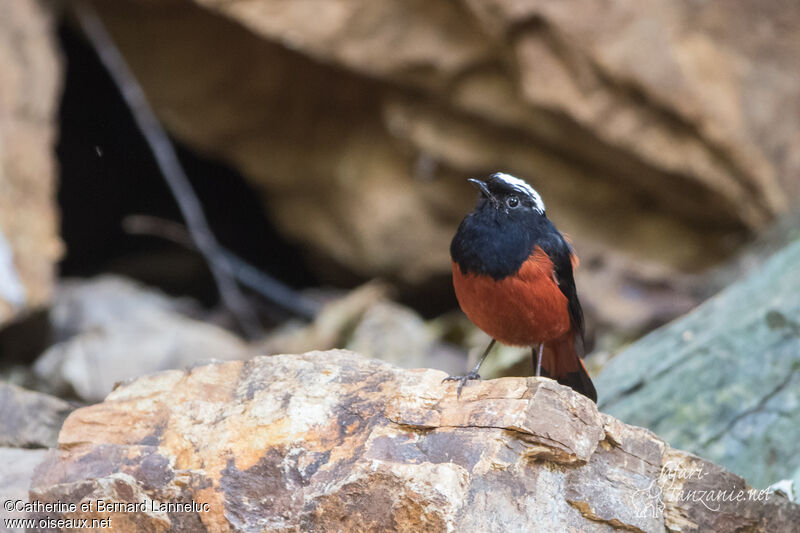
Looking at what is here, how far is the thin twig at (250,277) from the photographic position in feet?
28.0

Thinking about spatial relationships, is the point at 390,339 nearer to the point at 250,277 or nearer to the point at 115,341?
the point at 115,341

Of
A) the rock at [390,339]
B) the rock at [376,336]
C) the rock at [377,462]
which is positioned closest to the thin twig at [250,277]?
the rock at [376,336]

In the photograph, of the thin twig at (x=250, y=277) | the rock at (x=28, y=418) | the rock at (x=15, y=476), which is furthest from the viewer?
the thin twig at (x=250, y=277)

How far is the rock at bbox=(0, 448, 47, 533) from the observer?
3.15 metres

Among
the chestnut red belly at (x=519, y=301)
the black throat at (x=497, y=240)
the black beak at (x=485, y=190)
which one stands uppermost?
the black beak at (x=485, y=190)

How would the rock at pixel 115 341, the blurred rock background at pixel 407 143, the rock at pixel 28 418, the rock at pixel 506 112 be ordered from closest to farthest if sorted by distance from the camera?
the rock at pixel 28 418 < the rock at pixel 115 341 < the blurred rock background at pixel 407 143 < the rock at pixel 506 112

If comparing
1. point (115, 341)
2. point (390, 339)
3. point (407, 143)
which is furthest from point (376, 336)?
point (407, 143)

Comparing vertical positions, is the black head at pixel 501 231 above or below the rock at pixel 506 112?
below

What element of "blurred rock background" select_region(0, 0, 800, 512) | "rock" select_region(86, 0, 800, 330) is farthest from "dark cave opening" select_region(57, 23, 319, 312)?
"rock" select_region(86, 0, 800, 330)

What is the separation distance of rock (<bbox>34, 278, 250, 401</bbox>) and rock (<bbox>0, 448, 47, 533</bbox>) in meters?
1.21

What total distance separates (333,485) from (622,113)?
17.4 feet

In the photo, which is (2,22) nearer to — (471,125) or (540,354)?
(471,125)

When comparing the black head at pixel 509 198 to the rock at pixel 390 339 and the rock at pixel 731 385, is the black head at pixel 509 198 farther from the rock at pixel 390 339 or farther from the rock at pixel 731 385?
the rock at pixel 390 339

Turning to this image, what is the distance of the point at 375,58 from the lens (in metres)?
7.29
